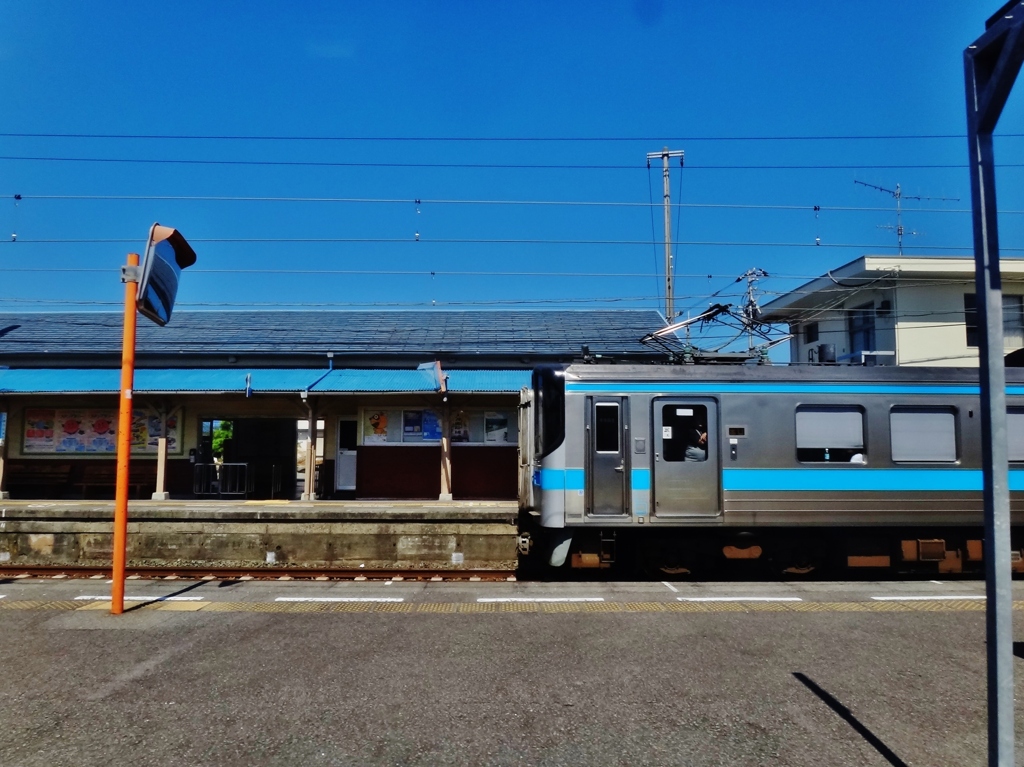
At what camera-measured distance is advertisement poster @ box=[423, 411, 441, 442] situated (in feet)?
54.0

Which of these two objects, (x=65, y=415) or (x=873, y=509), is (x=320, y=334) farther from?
(x=873, y=509)

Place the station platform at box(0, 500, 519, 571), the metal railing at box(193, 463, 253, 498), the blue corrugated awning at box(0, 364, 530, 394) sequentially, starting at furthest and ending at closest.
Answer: the metal railing at box(193, 463, 253, 498)
the blue corrugated awning at box(0, 364, 530, 394)
the station platform at box(0, 500, 519, 571)

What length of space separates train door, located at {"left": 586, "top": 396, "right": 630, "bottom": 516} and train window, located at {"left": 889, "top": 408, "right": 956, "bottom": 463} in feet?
11.0

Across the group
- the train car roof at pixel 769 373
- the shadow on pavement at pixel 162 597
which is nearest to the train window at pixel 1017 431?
the train car roof at pixel 769 373

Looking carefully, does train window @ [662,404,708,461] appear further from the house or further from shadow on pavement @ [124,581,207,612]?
the house

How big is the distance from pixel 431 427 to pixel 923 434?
1064cm

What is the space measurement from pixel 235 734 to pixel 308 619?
2506 mm

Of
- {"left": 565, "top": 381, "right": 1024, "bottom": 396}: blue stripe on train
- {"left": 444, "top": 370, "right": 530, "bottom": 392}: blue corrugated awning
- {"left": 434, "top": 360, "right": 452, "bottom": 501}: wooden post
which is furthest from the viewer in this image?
{"left": 434, "top": 360, "right": 452, "bottom": 501}: wooden post

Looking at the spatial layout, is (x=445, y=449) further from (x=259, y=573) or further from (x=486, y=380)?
(x=259, y=573)

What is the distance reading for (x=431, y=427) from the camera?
54.1 feet

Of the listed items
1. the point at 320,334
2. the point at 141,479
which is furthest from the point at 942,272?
the point at 141,479

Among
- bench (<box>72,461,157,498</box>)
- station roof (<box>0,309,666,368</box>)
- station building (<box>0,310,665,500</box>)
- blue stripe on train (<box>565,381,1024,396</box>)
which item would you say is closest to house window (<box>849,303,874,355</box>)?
station roof (<box>0,309,666,368</box>)

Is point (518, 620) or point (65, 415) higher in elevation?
point (65, 415)

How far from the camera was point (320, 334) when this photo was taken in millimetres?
18219
